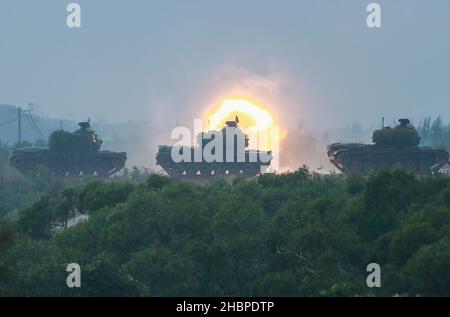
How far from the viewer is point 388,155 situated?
5802 inches

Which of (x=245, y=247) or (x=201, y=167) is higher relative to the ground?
(x=201, y=167)

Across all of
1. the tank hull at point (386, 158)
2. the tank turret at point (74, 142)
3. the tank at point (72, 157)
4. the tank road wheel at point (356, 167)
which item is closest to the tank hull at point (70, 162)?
the tank at point (72, 157)

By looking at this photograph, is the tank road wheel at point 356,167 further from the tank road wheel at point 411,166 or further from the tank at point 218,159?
the tank at point 218,159

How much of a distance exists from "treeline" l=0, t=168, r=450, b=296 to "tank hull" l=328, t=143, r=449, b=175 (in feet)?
179

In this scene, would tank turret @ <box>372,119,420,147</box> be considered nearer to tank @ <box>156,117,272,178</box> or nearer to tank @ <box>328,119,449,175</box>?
tank @ <box>328,119,449,175</box>

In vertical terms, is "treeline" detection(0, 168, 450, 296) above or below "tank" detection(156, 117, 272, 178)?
below

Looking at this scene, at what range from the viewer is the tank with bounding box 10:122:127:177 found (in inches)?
6703

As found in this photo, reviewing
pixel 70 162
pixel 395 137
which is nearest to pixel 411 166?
pixel 395 137

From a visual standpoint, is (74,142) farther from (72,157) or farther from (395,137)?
(395,137)

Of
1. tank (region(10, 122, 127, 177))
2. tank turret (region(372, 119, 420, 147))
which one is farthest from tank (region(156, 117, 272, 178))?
tank turret (region(372, 119, 420, 147))

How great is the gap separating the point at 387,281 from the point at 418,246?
3.33 meters

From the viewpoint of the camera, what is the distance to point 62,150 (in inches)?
6772

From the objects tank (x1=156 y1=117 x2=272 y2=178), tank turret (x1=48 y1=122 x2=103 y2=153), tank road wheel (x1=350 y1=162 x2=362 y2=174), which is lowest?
tank road wheel (x1=350 y1=162 x2=362 y2=174)

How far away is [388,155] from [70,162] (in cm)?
4367
